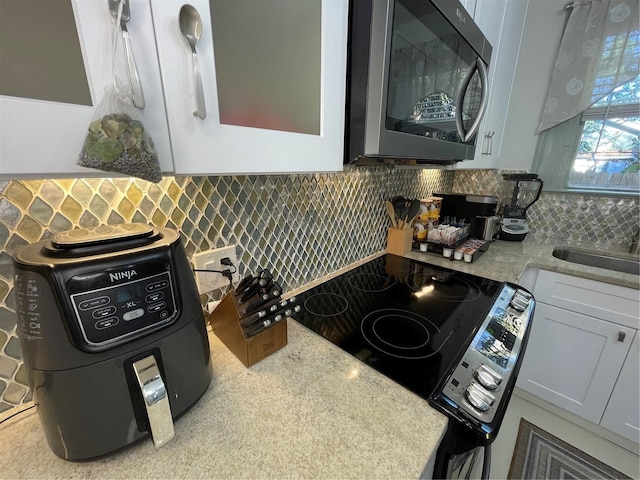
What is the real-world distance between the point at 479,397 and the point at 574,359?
122 cm

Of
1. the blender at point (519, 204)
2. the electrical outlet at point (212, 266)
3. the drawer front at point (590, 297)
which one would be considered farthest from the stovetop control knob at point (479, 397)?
the blender at point (519, 204)

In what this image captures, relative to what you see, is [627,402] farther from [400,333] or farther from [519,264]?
[400,333]

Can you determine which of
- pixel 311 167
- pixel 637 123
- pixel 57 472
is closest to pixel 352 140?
pixel 311 167

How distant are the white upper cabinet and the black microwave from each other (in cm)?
37

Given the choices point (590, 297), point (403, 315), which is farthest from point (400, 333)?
point (590, 297)

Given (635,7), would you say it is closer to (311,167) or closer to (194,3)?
(311,167)

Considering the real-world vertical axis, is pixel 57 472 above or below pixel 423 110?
below

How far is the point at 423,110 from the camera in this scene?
2.35 feet

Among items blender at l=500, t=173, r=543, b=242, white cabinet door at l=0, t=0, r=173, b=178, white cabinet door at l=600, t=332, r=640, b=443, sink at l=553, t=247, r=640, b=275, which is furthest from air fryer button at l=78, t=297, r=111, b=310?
sink at l=553, t=247, r=640, b=275

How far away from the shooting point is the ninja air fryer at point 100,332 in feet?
1.17

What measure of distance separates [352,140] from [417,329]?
0.58 m

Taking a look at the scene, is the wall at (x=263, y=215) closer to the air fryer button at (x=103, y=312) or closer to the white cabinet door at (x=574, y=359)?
the air fryer button at (x=103, y=312)

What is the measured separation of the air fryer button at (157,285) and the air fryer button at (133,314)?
3 cm

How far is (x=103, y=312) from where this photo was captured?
0.37m
